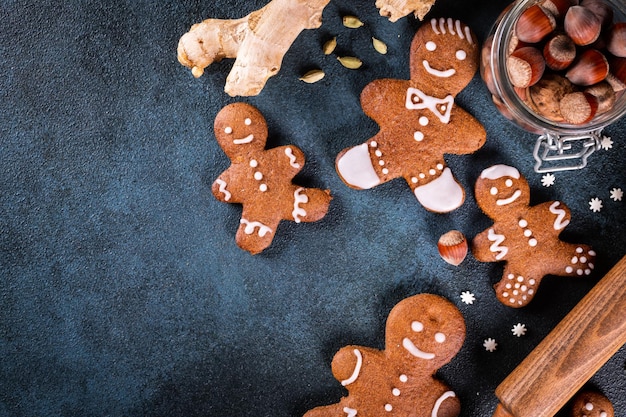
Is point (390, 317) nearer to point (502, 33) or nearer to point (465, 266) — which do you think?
point (465, 266)

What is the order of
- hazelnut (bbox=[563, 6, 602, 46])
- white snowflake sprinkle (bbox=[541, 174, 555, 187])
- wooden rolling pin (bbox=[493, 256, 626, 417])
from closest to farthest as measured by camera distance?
hazelnut (bbox=[563, 6, 602, 46]), wooden rolling pin (bbox=[493, 256, 626, 417]), white snowflake sprinkle (bbox=[541, 174, 555, 187])

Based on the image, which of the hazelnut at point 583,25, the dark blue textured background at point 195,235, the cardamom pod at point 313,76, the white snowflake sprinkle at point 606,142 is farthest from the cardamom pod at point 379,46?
the white snowflake sprinkle at point 606,142

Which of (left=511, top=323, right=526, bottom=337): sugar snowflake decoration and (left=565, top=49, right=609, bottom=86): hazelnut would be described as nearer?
(left=565, top=49, right=609, bottom=86): hazelnut

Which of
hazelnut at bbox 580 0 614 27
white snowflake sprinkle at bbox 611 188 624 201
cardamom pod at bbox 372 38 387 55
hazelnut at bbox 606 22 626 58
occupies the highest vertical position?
hazelnut at bbox 580 0 614 27

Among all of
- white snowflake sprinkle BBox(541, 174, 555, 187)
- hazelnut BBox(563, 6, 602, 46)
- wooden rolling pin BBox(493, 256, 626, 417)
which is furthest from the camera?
white snowflake sprinkle BBox(541, 174, 555, 187)

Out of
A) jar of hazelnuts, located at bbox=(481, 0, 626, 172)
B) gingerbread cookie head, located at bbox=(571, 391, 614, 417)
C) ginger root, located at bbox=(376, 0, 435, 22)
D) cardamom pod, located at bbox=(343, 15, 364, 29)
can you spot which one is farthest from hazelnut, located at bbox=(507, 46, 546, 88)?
gingerbread cookie head, located at bbox=(571, 391, 614, 417)

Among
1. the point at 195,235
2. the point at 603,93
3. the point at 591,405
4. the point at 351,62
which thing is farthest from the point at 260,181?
the point at 591,405

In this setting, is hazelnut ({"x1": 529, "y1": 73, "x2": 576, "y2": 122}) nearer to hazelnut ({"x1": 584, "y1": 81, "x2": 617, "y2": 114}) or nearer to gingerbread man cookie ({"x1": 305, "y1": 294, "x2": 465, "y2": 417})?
hazelnut ({"x1": 584, "y1": 81, "x2": 617, "y2": 114})
